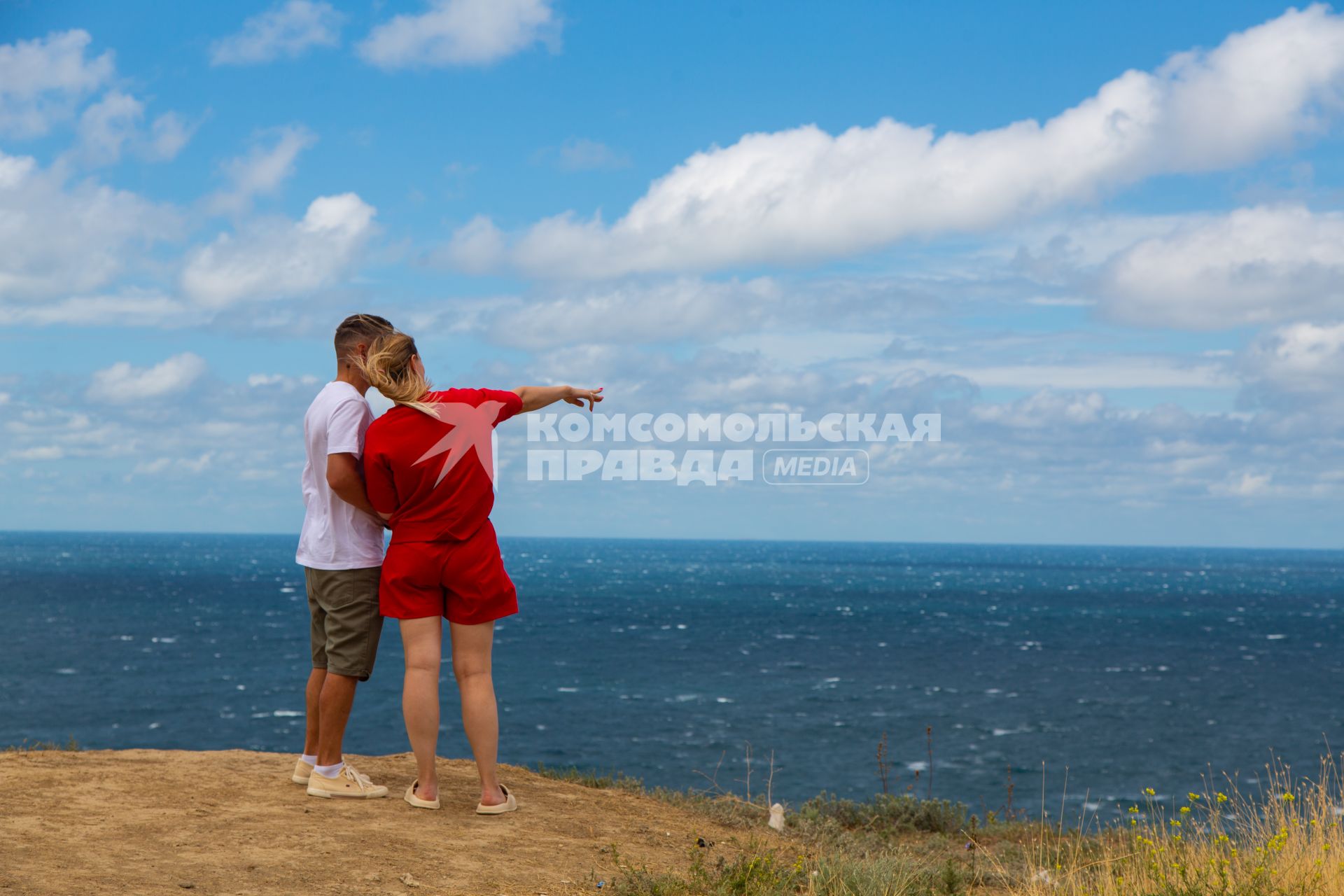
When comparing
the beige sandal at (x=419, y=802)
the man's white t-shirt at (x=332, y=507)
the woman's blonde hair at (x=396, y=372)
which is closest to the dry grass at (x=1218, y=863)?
the beige sandal at (x=419, y=802)

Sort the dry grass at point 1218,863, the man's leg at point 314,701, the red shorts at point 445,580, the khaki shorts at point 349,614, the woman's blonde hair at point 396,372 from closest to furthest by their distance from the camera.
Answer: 1. the dry grass at point 1218,863
2. the woman's blonde hair at point 396,372
3. the red shorts at point 445,580
4. the khaki shorts at point 349,614
5. the man's leg at point 314,701

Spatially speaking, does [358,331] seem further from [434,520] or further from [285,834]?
[285,834]

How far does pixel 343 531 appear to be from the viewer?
5.25m

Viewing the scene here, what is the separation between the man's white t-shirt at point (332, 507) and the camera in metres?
5.14

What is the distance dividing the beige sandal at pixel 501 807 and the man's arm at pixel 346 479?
178cm

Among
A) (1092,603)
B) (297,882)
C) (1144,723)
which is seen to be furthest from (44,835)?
(1092,603)

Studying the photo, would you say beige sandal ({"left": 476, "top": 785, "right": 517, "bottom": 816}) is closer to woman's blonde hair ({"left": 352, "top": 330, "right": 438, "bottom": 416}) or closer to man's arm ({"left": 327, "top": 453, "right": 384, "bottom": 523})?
man's arm ({"left": 327, "top": 453, "right": 384, "bottom": 523})

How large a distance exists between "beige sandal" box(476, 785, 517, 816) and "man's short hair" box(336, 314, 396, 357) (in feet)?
8.19

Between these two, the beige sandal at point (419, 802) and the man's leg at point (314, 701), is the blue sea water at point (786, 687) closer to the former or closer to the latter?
the beige sandal at point (419, 802)

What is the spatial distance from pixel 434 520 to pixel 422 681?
0.82 metres

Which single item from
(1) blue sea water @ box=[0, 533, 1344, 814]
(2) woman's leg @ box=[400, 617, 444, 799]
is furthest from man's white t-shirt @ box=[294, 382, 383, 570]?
(1) blue sea water @ box=[0, 533, 1344, 814]

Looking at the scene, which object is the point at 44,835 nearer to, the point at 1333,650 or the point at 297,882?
the point at 297,882

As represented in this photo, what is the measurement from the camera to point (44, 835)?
16.3 ft

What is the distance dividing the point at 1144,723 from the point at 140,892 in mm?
42471
